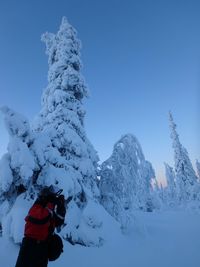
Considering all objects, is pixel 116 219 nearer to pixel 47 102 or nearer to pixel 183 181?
pixel 47 102

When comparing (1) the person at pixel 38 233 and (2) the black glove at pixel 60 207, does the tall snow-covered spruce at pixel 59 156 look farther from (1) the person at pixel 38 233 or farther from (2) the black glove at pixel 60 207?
(2) the black glove at pixel 60 207

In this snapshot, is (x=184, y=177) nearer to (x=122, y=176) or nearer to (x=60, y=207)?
(x=122, y=176)

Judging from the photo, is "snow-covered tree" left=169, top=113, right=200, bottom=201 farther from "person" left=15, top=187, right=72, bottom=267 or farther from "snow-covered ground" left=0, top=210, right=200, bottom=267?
"person" left=15, top=187, right=72, bottom=267

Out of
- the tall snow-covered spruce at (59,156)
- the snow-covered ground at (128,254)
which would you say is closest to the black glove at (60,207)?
the snow-covered ground at (128,254)

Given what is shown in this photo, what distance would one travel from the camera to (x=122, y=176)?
46.9ft

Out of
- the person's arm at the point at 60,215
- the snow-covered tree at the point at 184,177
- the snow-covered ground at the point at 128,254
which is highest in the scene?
the snow-covered tree at the point at 184,177

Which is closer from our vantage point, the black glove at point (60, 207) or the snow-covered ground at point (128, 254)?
the black glove at point (60, 207)

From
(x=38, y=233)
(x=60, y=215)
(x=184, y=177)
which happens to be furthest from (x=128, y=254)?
(x=184, y=177)

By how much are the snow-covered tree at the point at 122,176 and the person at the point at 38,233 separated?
9.26m

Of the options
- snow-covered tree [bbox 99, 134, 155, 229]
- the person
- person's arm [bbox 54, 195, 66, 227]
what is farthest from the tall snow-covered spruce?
person's arm [bbox 54, 195, 66, 227]

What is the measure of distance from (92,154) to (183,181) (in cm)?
2864

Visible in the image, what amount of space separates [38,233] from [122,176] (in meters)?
10.5

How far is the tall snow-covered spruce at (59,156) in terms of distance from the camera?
27.0 feet

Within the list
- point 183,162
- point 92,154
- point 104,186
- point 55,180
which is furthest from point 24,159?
point 183,162
